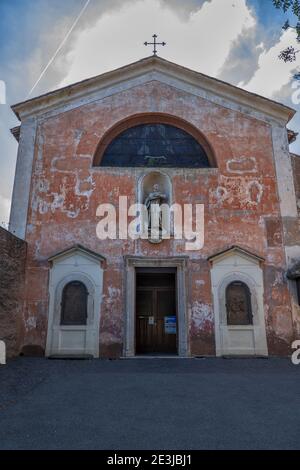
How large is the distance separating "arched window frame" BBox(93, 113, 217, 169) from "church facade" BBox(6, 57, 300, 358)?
1.9 inches

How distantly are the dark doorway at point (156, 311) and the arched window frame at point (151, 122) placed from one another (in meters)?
4.09

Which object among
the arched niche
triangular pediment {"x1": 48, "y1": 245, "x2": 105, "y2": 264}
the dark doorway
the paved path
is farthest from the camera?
the dark doorway

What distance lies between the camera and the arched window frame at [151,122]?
11312mm

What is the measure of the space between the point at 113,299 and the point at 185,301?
2116mm

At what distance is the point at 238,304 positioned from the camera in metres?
9.91

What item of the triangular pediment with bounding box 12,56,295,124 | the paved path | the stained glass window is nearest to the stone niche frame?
the paved path

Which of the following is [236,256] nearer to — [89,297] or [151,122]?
[89,297]

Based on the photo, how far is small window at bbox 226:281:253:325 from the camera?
9.79 metres

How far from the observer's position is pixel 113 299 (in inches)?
388

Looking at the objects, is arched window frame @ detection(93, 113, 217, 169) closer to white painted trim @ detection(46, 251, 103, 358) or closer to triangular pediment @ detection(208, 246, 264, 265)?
triangular pediment @ detection(208, 246, 264, 265)

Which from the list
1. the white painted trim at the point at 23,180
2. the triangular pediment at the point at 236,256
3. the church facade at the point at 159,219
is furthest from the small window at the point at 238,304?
the white painted trim at the point at 23,180

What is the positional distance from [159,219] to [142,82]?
5164 mm

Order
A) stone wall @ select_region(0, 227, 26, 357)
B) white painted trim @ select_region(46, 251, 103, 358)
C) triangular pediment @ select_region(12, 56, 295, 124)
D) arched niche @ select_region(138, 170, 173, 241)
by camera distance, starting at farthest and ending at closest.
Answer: triangular pediment @ select_region(12, 56, 295, 124), arched niche @ select_region(138, 170, 173, 241), white painted trim @ select_region(46, 251, 103, 358), stone wall @ select_region(0, 227, 26, 357)
